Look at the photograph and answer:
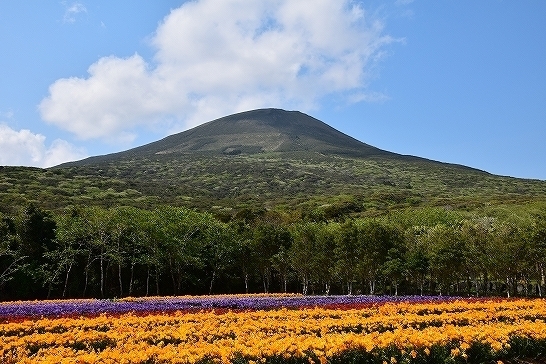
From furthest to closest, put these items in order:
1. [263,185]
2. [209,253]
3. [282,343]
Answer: [263,185] < [209,253] < [282,343]

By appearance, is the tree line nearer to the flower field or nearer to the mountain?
the flower field

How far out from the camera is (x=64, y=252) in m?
36.8

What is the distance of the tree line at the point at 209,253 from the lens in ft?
118

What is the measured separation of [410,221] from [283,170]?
4122 inches

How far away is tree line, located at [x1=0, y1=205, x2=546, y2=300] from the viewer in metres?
35.9

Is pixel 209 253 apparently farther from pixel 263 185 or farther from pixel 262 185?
pixel 263 185

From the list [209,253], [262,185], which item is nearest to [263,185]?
[262,185]

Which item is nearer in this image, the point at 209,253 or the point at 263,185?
the point at 209,253

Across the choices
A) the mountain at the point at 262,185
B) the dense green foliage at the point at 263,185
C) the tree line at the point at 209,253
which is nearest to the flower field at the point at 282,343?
the tree line at the point at 209,253

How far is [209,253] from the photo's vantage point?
43.7 metres

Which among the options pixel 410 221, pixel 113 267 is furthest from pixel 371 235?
pixel 410 221

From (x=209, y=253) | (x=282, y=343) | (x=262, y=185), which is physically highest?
(x=262, y=185)

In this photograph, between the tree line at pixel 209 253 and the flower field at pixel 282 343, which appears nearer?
the flower field at pixel 282 343

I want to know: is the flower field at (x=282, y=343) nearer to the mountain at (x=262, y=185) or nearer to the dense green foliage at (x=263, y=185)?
the dense green foliage at (x=263, y=185)
